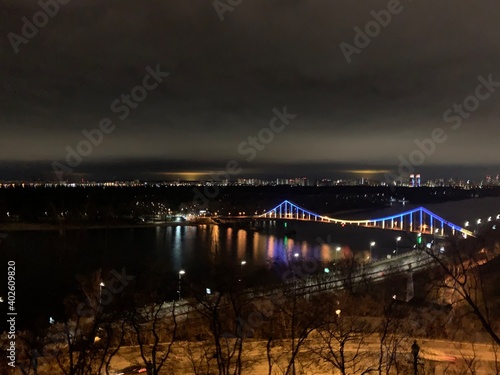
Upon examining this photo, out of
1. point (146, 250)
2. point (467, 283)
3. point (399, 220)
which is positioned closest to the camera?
point (467, 283)

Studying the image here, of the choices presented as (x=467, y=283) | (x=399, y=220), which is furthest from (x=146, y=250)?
(x=399, y=220)

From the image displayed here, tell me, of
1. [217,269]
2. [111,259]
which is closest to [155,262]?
[111,259]

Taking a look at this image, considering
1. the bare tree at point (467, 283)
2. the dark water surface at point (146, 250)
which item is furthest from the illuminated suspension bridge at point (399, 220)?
the bare tree at point (467, 283)

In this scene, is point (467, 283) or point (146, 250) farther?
point (146, 250)

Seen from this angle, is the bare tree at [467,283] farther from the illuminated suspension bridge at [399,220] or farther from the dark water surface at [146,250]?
the illuminated suspension bridge at [399,220]

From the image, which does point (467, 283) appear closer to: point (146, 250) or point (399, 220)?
point (146, 250)

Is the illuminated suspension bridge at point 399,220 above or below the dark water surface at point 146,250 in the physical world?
above

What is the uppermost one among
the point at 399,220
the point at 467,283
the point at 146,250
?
the point at 399,220

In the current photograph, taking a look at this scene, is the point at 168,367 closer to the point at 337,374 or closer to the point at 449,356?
the point at 337,374

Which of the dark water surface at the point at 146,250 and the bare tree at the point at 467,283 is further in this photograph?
the dark water surface at the point at 146,250
